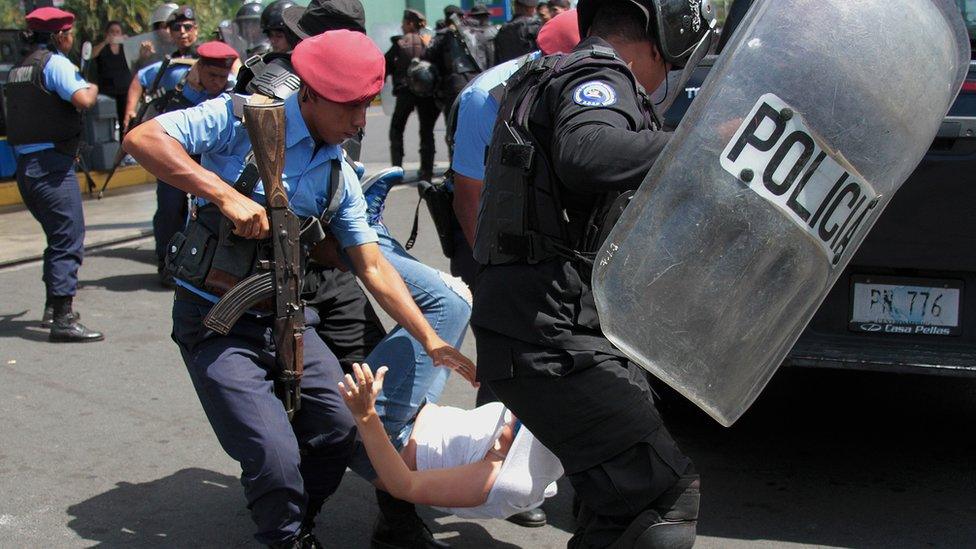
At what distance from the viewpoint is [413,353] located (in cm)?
373

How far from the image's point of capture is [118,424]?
200 inches

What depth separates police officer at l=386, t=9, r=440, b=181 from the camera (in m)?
11.8

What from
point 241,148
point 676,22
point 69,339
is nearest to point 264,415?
point 241,148

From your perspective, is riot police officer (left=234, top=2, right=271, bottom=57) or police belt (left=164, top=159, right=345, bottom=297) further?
riot police officer (left=234, top=2, right=271, bottom=57)

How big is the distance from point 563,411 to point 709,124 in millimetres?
776

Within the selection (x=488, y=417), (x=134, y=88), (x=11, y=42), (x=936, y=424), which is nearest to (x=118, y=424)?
(x=488, y=417)

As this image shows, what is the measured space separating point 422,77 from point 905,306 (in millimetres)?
7805

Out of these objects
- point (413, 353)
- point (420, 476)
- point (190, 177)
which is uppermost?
point (190, 177)

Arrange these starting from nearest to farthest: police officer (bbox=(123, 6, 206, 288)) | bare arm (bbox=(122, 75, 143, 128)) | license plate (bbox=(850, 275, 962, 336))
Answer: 1. license plate (bbox=(850, 275, 962, 336))
2. police officer (bbox=(123, 6, 206, 288))
3. bare arm (bbox=(122, 75, 143, 128))

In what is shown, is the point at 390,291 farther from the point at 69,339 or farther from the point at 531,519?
the point at 69,339

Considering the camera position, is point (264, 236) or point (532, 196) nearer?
point (532, 196)

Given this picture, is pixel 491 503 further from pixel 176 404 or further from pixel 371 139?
pixel 371 139

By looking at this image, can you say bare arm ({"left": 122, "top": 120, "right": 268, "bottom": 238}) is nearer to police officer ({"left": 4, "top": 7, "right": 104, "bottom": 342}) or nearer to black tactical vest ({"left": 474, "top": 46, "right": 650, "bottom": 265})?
black tactical vest ({"left": 474, "top": 46, "right": 650, "bottom": 265})

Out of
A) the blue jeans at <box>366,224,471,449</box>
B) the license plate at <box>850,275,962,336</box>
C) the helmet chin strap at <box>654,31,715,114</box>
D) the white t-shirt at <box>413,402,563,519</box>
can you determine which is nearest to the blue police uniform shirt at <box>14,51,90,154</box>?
the blue jeans at <box>366,224,471,449</box>
